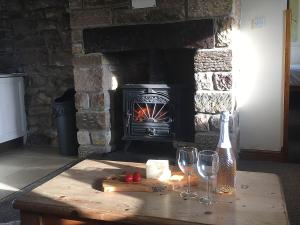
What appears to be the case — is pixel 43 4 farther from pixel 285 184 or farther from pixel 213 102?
pixel 285 184

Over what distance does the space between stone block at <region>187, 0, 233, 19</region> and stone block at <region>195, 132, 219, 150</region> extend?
0.93m

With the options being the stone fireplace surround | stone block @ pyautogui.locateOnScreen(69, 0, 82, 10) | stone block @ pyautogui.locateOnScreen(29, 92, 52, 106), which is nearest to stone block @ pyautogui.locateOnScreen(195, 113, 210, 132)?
the stone fireplace surround

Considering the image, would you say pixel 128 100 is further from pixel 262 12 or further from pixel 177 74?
pixel 262 12

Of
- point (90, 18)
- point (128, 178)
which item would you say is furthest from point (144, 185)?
point (90, 18)

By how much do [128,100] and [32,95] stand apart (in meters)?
1.36

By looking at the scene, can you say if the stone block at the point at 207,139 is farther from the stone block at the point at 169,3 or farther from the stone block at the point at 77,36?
the stone block at the point at 77,36

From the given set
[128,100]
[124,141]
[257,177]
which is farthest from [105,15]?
[257,177]

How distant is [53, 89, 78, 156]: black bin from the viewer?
3.45 m

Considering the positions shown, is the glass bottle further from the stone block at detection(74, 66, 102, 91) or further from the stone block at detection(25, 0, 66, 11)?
the stone block at detection(25, 0, 66, 11)

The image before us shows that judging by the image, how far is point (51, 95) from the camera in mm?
3859

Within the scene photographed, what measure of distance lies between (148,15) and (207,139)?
1.12 meters

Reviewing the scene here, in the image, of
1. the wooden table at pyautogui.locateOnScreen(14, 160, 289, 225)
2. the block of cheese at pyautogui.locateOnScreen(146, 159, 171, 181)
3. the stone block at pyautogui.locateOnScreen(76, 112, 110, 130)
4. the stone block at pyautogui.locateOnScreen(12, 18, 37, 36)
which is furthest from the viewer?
the stone block at pyautogui.locateOnScreen(12, 18, 37, 36)

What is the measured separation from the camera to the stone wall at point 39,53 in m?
3.71

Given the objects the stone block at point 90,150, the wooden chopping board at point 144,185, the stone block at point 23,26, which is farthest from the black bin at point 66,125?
the wooden chopping board at point 144,185
